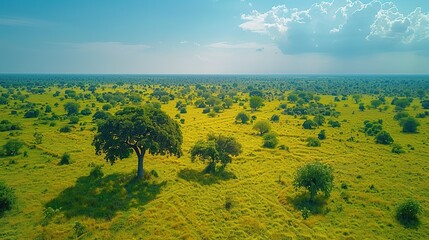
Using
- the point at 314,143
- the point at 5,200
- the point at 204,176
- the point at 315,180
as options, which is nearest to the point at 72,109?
the point at 5,200

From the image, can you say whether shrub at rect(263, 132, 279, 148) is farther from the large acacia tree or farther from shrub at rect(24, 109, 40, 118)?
shrub at rect(24, 109, 40, 118)

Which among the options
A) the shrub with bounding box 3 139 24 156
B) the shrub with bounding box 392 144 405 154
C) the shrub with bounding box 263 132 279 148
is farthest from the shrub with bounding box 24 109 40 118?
the shrub with bounding box 392 144 405 154

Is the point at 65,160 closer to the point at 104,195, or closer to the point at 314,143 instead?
the point at 104,195

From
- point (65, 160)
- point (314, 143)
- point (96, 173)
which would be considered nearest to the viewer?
point (96, 173)

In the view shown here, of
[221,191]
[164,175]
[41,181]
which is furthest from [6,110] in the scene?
[221,191]

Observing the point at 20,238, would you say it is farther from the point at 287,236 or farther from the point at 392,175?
the point at 392,175

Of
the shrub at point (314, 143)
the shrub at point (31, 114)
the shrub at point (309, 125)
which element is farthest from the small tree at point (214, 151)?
the shrub at point (31, 114)

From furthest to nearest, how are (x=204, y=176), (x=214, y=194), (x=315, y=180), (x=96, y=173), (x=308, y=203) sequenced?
(x=204, y=176), (x=96, y=173), (x=214, y=194), (x=315, y=180), (x=308, y=203)
